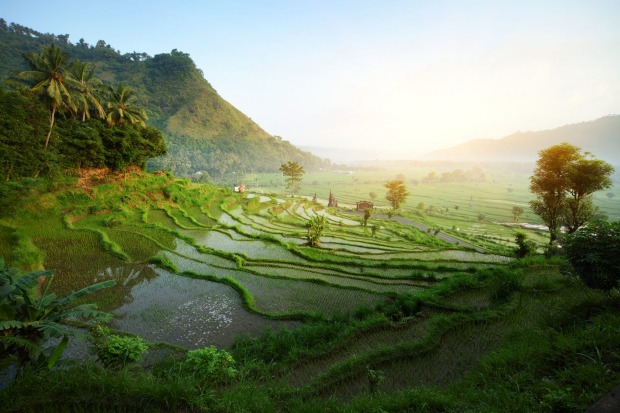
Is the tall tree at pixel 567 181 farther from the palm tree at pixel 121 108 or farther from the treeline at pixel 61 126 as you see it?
the palm tree at pixel 121 108

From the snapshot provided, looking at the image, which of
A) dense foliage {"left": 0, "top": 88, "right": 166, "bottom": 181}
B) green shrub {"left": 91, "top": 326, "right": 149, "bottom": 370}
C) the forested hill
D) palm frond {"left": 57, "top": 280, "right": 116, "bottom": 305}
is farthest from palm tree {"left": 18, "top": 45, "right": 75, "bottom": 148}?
the forested hill

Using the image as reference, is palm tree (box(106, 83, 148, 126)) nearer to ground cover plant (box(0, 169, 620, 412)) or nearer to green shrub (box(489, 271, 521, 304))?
ground cover plant (box(0, 169, 620, 412))

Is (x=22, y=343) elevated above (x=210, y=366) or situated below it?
above

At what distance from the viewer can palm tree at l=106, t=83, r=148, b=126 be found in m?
27.1

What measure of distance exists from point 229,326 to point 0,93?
71.4ft

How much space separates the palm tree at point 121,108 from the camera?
1069 inches

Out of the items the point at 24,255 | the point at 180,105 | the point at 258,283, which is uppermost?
the point at 180,105

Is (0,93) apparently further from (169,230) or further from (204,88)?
(204,88)

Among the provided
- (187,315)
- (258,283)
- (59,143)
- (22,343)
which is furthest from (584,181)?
(59,143)

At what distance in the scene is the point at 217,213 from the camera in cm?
2939

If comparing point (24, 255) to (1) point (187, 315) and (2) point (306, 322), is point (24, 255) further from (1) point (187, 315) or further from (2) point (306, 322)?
(2) point (306, 322)

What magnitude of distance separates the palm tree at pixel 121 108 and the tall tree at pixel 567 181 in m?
37.3

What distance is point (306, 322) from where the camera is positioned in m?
9.84

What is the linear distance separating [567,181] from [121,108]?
39468mm
